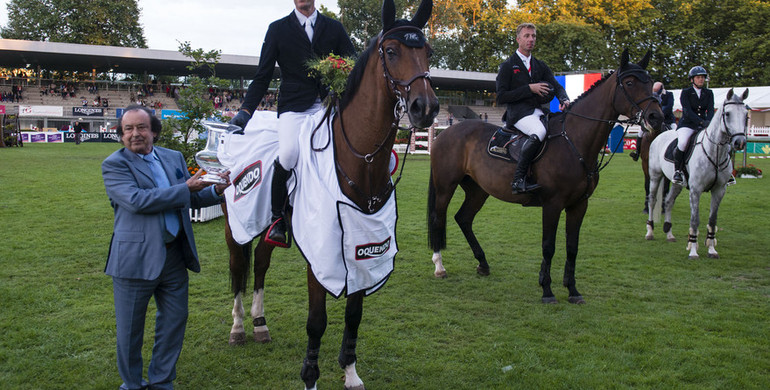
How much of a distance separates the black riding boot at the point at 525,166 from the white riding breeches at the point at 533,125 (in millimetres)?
69

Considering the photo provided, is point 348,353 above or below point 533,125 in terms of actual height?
below

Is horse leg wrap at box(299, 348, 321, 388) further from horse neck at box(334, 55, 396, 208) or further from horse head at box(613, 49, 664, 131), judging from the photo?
horse head at box(613, 49, 664, 131)

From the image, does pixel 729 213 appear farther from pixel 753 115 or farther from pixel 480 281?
pixel 753 115

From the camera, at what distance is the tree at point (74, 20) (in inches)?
1999

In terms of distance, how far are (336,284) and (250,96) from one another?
1910mm

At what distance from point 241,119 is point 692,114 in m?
7.88

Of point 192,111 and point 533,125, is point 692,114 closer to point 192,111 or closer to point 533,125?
point 533,125

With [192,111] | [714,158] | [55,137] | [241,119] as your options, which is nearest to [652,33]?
[714,158]

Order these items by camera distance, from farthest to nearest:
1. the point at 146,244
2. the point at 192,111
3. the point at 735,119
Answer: the point at 192,111
the point at 735,119
the point at 146,244

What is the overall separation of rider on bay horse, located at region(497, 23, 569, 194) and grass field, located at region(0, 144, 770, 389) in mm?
1593

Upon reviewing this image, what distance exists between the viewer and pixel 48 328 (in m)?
4.77

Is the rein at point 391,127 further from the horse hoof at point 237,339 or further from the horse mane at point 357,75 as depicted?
the horse hoof at point 237,339

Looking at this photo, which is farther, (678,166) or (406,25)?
(678,166)

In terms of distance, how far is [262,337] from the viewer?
184 inches
